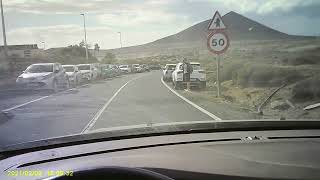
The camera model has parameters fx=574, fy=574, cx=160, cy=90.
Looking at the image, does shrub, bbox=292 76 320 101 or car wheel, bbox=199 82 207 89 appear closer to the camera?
shrub, bbox=292 76 320 101

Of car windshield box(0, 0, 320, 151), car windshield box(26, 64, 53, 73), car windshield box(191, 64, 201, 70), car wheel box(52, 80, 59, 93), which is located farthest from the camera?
car wheel box(52, 80, 59, 93)

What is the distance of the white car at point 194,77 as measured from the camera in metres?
14.7

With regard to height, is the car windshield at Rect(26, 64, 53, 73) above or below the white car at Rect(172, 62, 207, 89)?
above

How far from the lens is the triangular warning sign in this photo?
9.83m

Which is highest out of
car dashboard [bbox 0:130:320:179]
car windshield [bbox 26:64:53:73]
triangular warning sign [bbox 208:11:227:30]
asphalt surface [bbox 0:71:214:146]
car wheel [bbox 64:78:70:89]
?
triangular warning sign [bbox 208:11:227:30]

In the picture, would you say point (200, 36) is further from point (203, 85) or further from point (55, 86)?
point (55, 86)

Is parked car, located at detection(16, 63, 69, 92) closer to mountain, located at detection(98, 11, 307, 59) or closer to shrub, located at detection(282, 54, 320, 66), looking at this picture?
mountain, located at detection(98, 11, 307, 59)

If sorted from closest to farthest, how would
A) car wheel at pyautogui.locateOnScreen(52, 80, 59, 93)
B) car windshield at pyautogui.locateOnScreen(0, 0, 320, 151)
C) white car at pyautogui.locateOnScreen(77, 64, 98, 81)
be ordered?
car windshield at pyautogui.locateOnScreen(0, 0, 320, 151) < white car at pyautogui.locateOnScreen(77, 64, 98, 81) < car wheel at pyautogui.locateOnScreen(52, 80, 59, 93)

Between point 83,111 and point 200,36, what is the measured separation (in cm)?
370

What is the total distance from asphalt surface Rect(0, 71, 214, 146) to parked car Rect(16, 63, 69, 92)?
45cm

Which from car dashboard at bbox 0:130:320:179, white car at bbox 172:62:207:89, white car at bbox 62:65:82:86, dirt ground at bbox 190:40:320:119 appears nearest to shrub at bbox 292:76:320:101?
dirt ground at bbox 190:40:320:119

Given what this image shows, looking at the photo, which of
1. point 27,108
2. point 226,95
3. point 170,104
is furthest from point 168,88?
point 27,108

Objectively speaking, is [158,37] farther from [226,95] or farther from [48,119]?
[226,95]

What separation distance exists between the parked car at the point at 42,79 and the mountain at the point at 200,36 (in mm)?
5836
